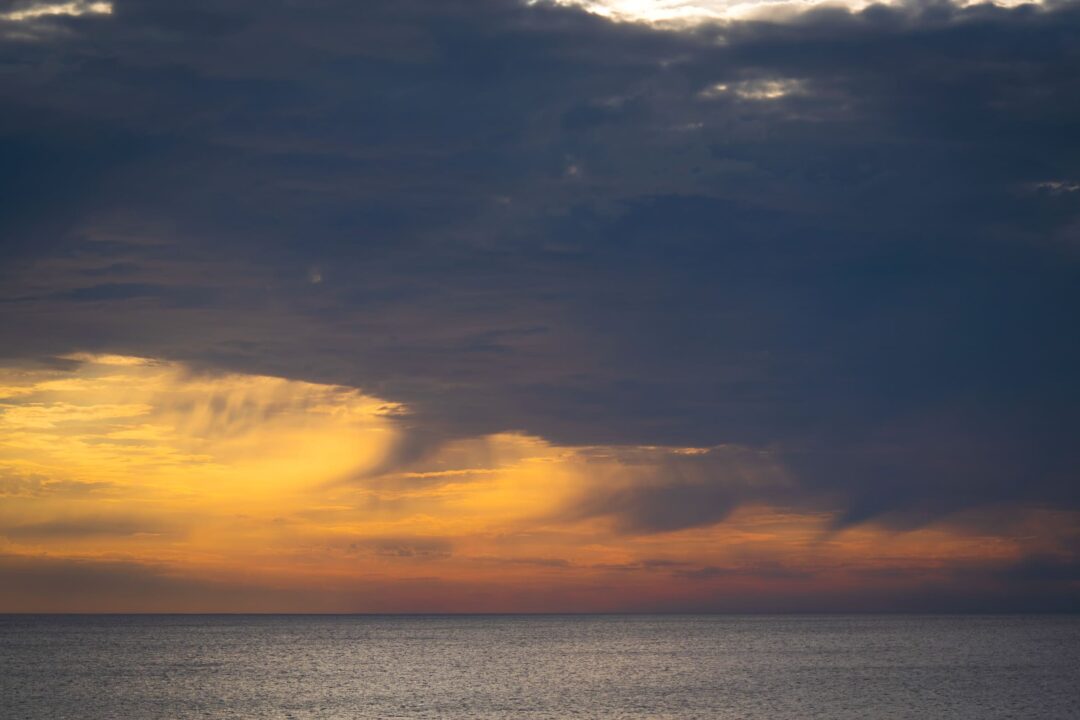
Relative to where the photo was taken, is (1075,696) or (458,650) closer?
(1075,696)

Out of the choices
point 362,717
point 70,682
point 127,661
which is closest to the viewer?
point 362,717

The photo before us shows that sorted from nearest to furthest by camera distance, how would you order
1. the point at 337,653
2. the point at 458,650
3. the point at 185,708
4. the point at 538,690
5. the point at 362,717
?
the point at 362,717 → the point at 185,708 → the point at 538,690 → the point at 337,653 → the point at 458,650

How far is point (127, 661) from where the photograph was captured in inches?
6427

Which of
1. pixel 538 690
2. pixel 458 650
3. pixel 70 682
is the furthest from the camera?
pixel 458 650

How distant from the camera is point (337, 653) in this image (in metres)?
186

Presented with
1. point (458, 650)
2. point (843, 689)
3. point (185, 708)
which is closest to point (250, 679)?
point (185, 708)

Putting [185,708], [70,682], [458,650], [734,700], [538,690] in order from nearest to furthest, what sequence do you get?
1. [185,708]
2. [734,700]
3. [538,690]
4. [70,682]
5. [458,650]

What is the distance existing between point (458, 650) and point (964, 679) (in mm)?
97728

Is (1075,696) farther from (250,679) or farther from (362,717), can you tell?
(250,679)

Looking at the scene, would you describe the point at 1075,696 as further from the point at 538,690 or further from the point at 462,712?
the point at 462,712

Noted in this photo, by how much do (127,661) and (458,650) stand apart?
193 feet

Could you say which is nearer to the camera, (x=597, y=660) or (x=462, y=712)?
(x=462, y=712)

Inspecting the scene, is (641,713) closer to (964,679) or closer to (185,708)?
(185,708)

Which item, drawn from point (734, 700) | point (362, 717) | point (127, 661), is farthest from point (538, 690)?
point (127, 661)
